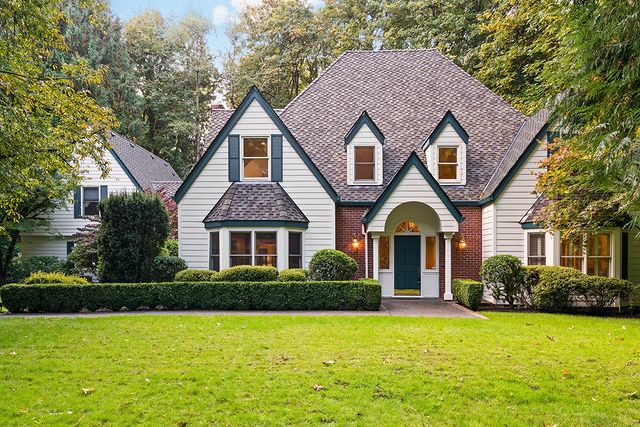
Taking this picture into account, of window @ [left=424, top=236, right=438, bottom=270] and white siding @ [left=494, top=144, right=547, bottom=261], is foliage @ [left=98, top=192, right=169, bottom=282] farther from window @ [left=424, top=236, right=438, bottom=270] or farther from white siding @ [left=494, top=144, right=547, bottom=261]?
white siding @ [left=494, top=144, right=547, bottom=261]

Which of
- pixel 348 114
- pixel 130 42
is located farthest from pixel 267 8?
pixel 348 114

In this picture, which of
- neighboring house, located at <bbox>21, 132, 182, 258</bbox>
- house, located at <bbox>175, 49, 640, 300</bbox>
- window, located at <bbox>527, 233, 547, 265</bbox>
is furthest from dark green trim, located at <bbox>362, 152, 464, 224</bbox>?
neighboring house, located at <bbox>21, 132, 182, 258</bbox>

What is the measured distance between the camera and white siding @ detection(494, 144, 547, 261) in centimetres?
1497

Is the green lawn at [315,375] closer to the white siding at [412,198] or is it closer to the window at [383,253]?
the white siding at [412,198]

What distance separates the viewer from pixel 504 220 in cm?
1502

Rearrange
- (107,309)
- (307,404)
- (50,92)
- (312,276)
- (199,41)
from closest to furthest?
1. (307,404)
2. (50,92)
3. (107,309)
4. (312,276)
5. (199,41)

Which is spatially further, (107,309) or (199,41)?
(199,41)

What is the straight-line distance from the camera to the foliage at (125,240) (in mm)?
13617

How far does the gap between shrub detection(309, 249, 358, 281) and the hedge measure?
990 mm

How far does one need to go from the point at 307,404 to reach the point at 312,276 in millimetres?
8567

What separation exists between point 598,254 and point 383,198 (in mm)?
7085

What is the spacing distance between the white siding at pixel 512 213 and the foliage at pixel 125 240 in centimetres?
1161

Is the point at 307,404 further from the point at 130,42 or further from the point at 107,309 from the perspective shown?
the point at 130,42

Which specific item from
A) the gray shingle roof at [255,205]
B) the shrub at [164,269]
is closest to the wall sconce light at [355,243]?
the gray shingle roof at [255,205]
